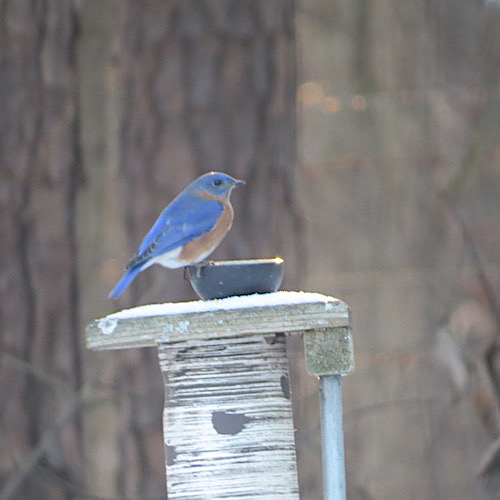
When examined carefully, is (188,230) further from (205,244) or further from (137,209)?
(137,209)

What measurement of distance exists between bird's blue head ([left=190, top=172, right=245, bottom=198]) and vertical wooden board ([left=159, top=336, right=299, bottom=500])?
4.16 ft

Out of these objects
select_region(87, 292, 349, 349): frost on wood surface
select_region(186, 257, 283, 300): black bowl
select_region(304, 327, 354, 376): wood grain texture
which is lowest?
select_region(304, 327, 354, 376): wood grain texture

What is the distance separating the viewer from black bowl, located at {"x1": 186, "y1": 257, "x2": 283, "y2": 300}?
8.35ft

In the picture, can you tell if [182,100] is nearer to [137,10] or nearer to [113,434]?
[137,10]

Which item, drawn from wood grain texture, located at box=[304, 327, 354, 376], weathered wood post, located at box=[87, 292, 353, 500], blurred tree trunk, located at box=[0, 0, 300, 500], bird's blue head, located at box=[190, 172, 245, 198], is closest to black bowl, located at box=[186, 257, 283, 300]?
weathered wood post, located at box=[87, 292, 353, 500]

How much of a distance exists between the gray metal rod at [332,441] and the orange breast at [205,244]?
3.68 ft

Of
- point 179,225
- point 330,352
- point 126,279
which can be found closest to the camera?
point 330,352

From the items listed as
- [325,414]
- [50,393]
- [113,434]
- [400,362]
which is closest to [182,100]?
[50,393]

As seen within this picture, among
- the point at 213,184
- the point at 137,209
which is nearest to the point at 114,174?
the point at 137,209

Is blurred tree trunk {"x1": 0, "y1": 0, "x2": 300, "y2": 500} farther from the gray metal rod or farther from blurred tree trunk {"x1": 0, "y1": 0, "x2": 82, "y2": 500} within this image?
the gray metal rod

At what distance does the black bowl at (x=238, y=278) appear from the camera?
254 centimetres

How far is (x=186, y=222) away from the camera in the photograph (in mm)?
3609

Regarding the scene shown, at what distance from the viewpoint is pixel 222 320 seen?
8.09 ft

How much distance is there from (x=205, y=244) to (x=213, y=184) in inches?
13.3
